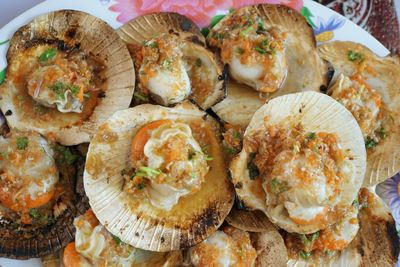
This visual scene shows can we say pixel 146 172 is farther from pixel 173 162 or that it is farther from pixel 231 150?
pixel 231 150

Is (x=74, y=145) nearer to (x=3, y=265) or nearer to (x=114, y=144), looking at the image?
(x=114, y=144)

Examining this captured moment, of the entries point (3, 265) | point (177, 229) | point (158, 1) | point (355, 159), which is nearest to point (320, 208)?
point (355, 159)

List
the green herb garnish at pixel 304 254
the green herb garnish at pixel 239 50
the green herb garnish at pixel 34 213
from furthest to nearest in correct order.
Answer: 1. the green herb garnish at pixel 304 254
2. the green herb garnish at pixel 239 50
3. the green herb garnish at pixel 34 213

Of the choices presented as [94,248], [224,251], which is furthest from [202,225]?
[94,248]

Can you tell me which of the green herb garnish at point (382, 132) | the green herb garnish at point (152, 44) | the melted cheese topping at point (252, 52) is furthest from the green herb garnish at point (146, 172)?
the green herb garnish at point (382, 132)

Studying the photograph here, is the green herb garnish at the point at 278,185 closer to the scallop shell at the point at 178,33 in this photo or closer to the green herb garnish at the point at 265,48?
the scallop shell at the point at 178,33

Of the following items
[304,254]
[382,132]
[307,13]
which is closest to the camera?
[304,254]
